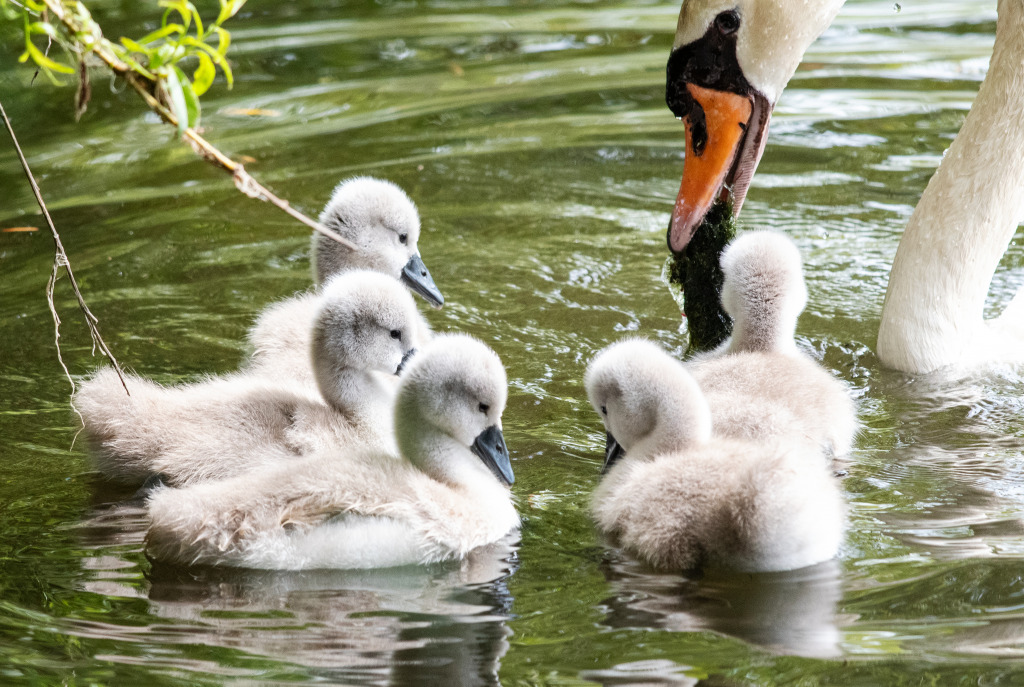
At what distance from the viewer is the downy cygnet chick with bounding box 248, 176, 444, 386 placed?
499 cm

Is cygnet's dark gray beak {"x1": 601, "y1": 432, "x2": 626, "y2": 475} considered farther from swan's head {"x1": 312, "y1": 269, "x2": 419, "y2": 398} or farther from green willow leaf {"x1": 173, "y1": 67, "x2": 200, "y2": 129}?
green willow leaf {"x1": 173, "y1": 67, "x2": 200, "y2": 129}

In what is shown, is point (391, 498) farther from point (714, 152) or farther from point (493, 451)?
point (714, 152)

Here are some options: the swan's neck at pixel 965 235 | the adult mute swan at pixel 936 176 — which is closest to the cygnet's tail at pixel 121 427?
the adult mute swan at pixel 936 176

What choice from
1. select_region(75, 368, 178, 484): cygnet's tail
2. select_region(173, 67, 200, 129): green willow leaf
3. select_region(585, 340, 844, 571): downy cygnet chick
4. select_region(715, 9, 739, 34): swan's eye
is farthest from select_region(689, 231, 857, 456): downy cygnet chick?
select_region(173, 67, 200, 129): green willow leaf

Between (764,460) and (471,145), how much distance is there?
4.79 metres

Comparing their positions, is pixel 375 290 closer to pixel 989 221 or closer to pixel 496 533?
pixel 496 533

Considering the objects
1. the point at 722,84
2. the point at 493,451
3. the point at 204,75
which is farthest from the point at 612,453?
the point at 204,75

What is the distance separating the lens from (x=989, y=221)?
5.21 m

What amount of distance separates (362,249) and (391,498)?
162 centimetres

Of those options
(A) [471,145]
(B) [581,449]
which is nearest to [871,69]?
(A) [471,145]

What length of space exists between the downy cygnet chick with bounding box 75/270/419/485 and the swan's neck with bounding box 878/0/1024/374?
1.84m

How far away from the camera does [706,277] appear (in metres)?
5.14

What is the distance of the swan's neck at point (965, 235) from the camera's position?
5145 millimetres

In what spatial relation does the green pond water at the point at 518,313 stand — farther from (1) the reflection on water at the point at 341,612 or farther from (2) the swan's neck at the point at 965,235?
(2) the swan's neck at the point at 965,235
